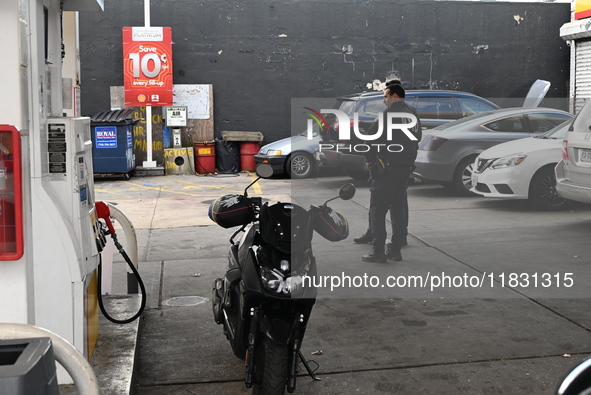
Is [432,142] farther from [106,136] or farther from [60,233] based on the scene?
[106,136]

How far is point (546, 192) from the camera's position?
26.0 ft

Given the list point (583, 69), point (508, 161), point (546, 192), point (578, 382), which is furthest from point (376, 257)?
point (583, 69)

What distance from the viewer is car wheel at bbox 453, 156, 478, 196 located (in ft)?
24.3

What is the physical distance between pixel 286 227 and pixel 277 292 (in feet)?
1.25

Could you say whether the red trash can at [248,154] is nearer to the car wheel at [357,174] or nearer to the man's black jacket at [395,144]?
the man's black jacket at [395,144]

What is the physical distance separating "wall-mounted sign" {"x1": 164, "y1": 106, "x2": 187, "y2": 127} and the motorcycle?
13.0m

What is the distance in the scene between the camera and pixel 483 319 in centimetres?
589

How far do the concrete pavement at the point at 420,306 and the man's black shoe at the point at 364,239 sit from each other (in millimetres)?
85

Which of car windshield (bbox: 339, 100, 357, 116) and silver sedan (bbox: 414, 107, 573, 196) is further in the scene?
car windshield (bbox: 339, 100, 357, 116)

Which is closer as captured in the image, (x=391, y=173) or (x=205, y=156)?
(x=391, y=173)

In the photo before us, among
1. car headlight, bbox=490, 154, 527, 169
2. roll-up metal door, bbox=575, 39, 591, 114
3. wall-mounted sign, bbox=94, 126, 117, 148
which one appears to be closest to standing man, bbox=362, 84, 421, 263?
car headlight, bbox=490, 154, 527, 169

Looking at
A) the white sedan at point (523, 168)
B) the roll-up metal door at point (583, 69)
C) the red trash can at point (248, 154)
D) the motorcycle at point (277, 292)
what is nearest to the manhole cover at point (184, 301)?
the motorcycle at point (277, 292)

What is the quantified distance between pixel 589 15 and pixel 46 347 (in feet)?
57.6

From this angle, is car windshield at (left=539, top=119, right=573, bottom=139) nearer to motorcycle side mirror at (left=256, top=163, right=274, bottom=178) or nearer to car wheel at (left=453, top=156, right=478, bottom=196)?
car wheel at (left=453, top=156, right=478, bottom=196)
